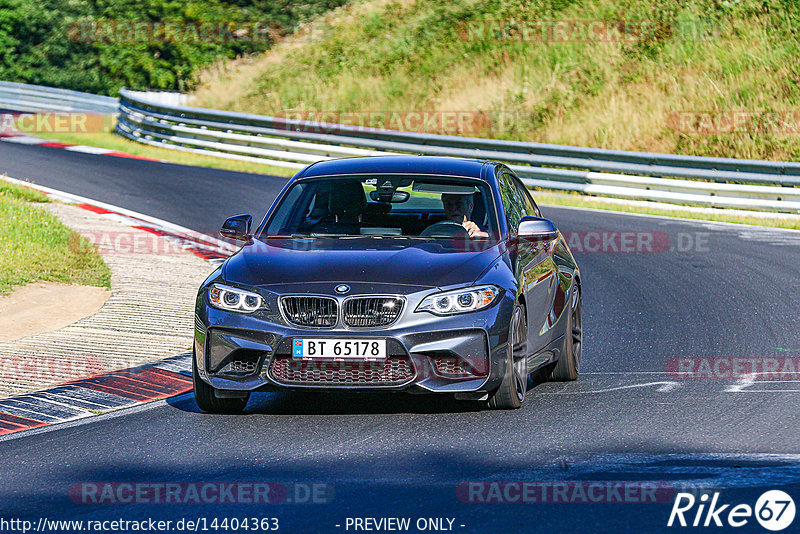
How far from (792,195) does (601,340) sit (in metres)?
11.4

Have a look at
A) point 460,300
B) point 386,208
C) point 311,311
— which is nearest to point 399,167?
point 386,208

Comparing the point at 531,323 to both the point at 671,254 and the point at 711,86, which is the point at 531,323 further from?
the point at 711,86

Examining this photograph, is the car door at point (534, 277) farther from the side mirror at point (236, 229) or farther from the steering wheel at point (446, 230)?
the side mirror at point (236, 229)

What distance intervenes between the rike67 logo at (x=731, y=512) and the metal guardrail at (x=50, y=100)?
37.0 m

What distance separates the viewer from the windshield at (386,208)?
29.5 feet

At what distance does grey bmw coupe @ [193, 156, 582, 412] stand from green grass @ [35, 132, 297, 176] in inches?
701

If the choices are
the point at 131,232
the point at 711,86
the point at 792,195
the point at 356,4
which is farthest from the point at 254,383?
the point at 356,4

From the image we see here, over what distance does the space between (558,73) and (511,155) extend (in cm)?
935

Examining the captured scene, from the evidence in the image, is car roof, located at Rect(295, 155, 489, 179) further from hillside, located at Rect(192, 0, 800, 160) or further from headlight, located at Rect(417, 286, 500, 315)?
hillside, located at Rect(192, 0, 800, 160)

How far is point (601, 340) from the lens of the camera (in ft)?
36.3

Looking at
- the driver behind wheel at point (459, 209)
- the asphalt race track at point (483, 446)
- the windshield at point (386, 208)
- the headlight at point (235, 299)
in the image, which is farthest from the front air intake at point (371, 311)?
the driver behind wheel at point (459, 209)

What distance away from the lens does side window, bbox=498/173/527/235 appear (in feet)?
30.1

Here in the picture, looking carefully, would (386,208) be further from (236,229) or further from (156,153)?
(156,153)

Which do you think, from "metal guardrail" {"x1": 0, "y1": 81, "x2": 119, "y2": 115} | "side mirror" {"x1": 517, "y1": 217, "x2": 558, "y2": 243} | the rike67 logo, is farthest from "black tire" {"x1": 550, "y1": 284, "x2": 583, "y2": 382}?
"metal guardrail" {"x1": 0, "y1": 81, "x2": 119, "y2": 115}
